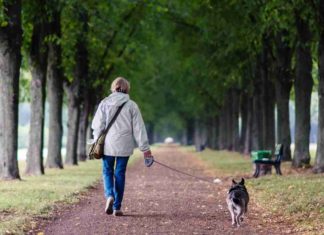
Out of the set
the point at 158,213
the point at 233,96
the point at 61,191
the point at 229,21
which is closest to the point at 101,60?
the point at 229,21

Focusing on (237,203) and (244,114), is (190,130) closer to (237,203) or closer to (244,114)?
(244,114)

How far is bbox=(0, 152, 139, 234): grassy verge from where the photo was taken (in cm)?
1056

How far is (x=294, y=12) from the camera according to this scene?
2302cm

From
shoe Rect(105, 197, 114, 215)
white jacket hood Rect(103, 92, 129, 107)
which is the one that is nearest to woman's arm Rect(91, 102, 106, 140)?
white jacket hood Rect(103, 92, 129, 107)

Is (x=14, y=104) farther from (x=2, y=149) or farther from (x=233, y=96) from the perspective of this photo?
(x=233, y=96)

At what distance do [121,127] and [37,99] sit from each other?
12788mm

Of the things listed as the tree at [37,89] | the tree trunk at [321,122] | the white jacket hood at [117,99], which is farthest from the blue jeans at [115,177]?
the tree at [37,89]

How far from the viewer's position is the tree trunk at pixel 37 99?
23219mm

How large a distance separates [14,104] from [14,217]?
8.77 m

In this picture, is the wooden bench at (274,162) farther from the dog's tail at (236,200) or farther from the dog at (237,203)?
the dog's tail at (236,200)

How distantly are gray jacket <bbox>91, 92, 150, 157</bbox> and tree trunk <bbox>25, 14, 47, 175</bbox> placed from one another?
11.7 meters

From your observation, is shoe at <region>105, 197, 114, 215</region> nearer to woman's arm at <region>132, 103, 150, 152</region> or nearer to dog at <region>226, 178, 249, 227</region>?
woman's arm at <region>132, 103, 150, 152</region>

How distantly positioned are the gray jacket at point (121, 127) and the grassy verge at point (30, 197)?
66.4 inches

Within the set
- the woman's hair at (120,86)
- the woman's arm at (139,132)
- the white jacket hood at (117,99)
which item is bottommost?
the woman's arm at (139,132)
